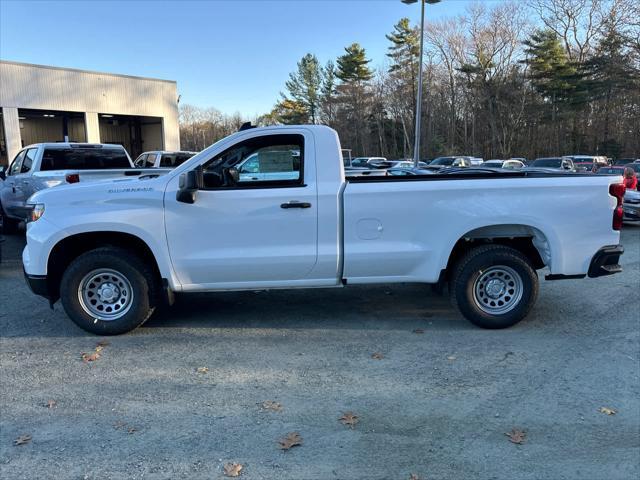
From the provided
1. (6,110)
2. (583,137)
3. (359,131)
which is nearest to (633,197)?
(6,110)

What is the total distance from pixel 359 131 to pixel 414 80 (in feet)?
32.5

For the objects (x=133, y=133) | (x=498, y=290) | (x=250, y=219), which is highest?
(x=133, y=133)

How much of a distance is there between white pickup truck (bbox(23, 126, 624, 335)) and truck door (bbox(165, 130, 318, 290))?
1 cm

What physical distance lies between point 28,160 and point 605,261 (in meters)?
11.3

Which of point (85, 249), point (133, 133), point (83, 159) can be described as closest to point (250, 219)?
point (85, 249)

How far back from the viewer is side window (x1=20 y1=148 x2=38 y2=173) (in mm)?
11000

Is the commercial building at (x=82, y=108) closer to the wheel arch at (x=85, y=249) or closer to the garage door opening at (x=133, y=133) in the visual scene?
the garage door opening at (x=133, y=133)

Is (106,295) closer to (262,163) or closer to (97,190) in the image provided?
(97,190)

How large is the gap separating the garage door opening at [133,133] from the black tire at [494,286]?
36.5 m

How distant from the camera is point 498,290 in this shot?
548 cm

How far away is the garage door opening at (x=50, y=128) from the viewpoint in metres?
36.4

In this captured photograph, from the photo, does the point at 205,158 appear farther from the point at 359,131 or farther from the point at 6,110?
the point at 359,131

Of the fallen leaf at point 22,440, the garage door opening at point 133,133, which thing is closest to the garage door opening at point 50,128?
the garage door opening at point 133,133

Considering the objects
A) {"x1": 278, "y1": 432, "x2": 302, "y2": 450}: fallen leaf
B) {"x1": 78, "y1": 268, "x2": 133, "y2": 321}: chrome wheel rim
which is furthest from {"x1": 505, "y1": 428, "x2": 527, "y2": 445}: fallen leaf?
{"x1": 78, "y1": 268, "x2": 133, "y2": 321}: chrome wheel rim
